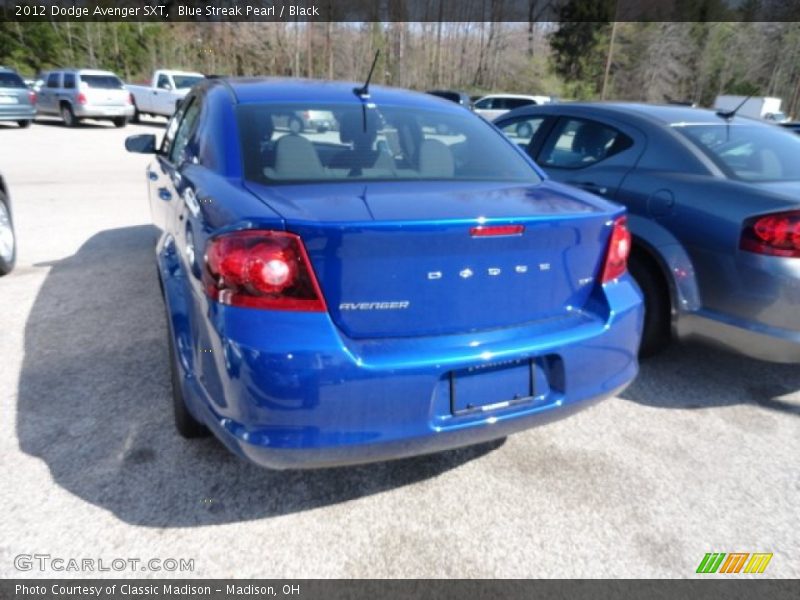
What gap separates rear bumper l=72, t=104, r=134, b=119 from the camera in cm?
1826

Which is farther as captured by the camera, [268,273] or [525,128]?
[525,128]

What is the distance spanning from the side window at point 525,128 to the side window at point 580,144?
0.26m

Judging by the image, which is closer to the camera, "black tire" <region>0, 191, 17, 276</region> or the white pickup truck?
"black tire" <region>0, 191, 17, 276</region>

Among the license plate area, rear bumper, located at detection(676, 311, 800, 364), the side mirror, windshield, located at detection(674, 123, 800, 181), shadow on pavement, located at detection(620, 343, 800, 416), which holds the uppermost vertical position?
windshield, located at detection(674, 123, 800, 181)

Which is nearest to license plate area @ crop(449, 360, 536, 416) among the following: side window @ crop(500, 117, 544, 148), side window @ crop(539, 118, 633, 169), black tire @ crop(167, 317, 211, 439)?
black tire @ crop(167, 317, 211, 439)

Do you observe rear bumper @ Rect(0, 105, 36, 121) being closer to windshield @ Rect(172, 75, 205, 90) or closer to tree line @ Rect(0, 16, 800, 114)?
windshield @ Rect(172, 75, 205, 90)

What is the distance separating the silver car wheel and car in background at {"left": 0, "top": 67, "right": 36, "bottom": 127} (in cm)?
1499

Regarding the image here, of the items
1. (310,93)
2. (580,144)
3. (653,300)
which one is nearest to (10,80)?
(310,93)

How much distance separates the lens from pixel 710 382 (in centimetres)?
351

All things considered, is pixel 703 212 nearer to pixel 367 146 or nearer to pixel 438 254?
pixel 367 146

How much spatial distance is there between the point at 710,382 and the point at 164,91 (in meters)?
20.7

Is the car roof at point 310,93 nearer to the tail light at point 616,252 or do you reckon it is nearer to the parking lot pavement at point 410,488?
the tail light at point 616,252

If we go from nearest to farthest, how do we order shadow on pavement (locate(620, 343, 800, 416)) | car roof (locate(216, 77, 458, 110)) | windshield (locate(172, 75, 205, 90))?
car roof (locate(216, 77, 458, 110)) < shadow on pavement (locate(620, 343, 800, 416)) < windshield (locate(172, 75, 205, 90))

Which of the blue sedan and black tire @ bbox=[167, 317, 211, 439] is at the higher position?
the blue sedan
